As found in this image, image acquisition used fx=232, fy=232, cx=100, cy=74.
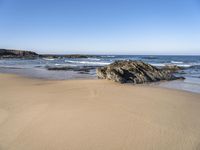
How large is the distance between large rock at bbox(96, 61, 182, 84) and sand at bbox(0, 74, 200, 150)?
5.08 metres

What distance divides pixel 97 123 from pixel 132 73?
8423 mm

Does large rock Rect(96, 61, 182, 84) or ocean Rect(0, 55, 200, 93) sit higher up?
large rock Rect(96, 61, 182, 84)

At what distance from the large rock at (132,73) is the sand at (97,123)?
5077mm

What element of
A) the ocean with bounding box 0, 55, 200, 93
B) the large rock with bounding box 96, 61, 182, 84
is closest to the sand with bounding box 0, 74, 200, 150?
the ocean with bounding box 0, 55, 200, 93

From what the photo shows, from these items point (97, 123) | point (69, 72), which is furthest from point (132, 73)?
point (97, 123)

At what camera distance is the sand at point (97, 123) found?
12.5 feet

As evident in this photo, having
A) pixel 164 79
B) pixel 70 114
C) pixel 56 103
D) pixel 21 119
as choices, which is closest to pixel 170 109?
pixel 70 114

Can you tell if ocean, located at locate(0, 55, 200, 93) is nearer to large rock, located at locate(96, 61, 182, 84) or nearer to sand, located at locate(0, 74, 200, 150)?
large rock, located at locate(96, 61, 182, 84)

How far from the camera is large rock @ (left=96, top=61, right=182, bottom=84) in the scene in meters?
12.1

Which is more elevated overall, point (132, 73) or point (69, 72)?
point (132, 73)

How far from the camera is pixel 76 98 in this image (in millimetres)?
6934

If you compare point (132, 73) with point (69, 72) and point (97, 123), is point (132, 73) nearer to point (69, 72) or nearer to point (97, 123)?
point (69, 72)

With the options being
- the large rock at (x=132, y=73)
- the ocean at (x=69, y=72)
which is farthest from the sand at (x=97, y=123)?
the large rock at (x=132, y=73)

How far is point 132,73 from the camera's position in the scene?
1283cm
